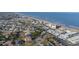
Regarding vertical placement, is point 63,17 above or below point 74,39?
above

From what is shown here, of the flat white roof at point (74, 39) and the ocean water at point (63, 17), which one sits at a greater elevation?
the ocean water at point (63, 17)

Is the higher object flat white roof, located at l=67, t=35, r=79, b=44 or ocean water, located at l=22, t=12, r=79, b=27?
ocean water, located at l=22, t=12, r=79, b=27
